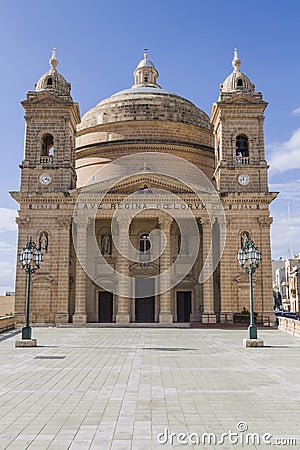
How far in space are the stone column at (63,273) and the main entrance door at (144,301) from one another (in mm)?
5584

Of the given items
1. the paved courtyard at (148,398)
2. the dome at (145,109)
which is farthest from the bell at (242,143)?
the paved courtyard at (148,398)

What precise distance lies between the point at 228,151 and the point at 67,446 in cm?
3081

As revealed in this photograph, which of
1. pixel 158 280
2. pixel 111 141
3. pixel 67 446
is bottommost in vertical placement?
pixel 67 446

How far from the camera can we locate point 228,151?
117 feet

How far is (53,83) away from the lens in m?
36.2

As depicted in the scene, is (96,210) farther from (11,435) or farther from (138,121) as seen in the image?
(11,435)

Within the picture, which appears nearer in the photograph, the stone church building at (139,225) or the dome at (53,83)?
the stone church building at (139,225)

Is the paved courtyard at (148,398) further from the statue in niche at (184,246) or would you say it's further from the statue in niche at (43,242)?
the statue in niche at (184,246)

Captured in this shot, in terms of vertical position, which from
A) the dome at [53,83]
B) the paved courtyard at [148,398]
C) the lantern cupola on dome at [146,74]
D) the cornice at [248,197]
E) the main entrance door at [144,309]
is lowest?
the paved courtyard at [148,398]

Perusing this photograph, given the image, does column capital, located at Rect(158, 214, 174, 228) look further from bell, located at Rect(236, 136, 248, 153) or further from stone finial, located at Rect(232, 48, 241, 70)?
stone finial, located at Rect(232, 48, 241, 70)

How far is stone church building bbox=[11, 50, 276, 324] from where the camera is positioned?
3328 centimetres

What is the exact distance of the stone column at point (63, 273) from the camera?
32844 mm

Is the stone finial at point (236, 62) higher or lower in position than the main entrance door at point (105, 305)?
higher

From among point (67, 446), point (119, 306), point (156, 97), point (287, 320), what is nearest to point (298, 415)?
point (67, 446)
